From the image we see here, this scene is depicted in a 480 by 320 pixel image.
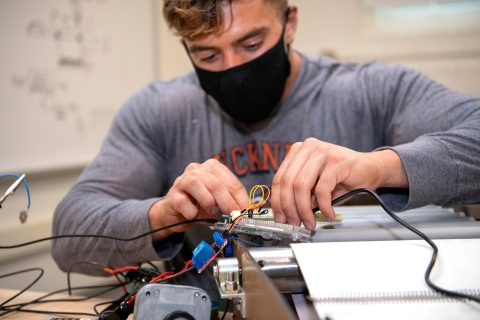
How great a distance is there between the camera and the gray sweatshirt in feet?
3.34

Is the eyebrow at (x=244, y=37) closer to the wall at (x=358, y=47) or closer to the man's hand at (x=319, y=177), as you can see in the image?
the man's hand at (x=319, y=177)

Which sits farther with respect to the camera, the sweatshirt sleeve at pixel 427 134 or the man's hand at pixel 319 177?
the sweatshirt sleeve at pixel 427 134

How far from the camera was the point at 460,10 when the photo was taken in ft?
7.11

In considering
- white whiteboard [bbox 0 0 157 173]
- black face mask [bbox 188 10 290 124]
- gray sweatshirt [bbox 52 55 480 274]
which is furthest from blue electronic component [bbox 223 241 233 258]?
white whiteboard [bbox 0 0 157 173]

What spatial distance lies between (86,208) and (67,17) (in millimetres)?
1055

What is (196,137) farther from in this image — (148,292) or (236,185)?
(148,292)

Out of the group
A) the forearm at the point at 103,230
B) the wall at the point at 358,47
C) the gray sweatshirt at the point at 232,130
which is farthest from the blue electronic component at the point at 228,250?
the wall at the point at 358,47

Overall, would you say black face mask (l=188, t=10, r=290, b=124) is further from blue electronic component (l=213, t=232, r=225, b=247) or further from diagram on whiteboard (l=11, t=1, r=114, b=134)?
diagram on whiteboard (l=11, t=1, r=114, b=134)

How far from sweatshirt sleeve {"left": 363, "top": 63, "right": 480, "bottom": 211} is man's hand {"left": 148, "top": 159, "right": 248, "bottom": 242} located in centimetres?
30

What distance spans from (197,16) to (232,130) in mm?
384

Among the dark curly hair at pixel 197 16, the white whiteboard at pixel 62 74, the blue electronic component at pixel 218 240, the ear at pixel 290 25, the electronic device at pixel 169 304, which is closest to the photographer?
the electronic device at pixel 169 304

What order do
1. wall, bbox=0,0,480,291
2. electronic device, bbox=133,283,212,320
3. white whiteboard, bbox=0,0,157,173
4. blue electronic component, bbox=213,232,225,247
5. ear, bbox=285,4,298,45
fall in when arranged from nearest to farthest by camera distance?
electronic device, bbox=133,283,212,320, blue electronic component, bbox=213,232,225,247, ear, bbox=285,4,298,45, white whiteboard, bbox=0,0,157,173, wall, bbox=0,0,480,291

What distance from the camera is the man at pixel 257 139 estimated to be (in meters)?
0.73

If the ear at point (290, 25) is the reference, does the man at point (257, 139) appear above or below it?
below
